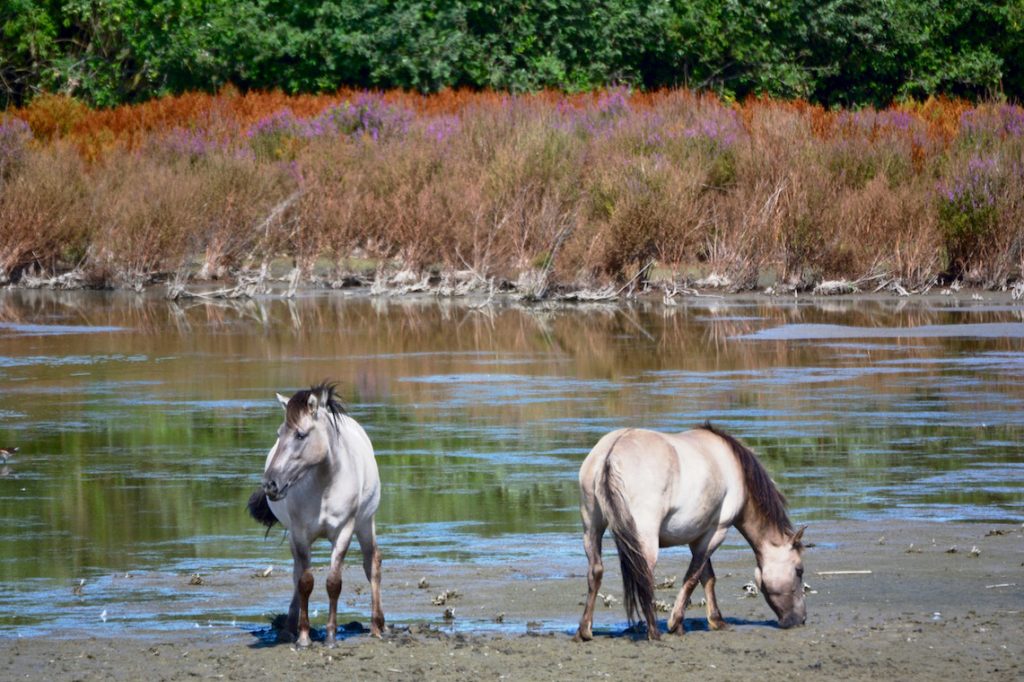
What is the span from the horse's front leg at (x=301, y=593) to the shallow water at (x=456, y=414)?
18.1 inches

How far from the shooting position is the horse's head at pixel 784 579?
8211mm

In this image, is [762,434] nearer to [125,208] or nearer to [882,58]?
[125,208]

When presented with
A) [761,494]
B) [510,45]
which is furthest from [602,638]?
[510,45]

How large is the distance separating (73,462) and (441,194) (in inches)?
619

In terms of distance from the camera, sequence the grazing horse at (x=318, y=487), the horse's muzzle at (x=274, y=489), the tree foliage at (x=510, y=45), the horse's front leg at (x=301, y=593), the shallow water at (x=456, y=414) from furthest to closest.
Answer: the tree foliage at (x=510, y=45)
the shallow water at (x=456, y=414)
the horse's front leg at (x=301, y=593)
the grazing horse at (x=318, y=487)
the horse's muzzle at (x=274, y=489)

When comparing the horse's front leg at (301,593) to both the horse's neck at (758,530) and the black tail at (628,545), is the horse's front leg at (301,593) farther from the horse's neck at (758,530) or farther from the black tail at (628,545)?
the horse's neck at (758,530)

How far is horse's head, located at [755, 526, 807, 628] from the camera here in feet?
26.9

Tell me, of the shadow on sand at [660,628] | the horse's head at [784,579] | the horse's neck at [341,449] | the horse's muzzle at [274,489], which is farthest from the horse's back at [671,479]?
the horse's muzzle at [274,489]

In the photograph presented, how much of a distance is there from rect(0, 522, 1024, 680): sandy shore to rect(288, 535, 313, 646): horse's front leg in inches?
4.4

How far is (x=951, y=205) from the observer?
89.8 feet

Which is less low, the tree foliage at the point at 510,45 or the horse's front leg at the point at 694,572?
the tree foliage at the point at 510,45

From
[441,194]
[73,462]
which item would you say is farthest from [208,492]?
[441,194]

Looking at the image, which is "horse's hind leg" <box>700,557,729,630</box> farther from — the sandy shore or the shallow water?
the shallow water

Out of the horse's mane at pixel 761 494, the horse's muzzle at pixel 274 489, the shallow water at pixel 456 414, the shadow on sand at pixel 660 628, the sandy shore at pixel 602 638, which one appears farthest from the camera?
the shallow water at pixel 456 414
